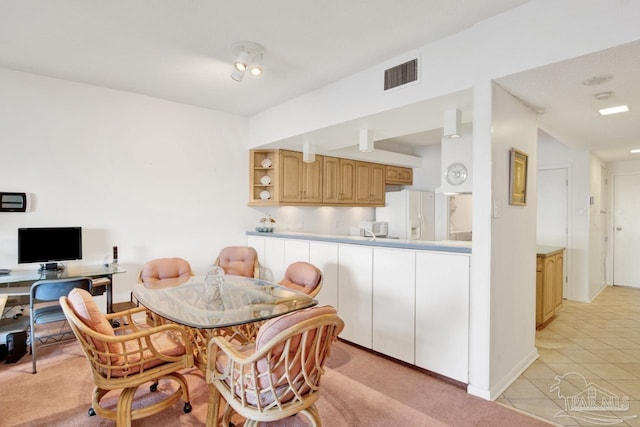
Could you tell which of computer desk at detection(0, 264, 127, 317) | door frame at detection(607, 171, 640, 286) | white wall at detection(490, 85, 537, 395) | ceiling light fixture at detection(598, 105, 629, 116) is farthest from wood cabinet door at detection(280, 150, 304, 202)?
door frame at detection(607, 171, 640, 286)

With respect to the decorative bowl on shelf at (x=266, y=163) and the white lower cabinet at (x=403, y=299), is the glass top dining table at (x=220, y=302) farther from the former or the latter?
the decorative bowl on shelf at (x=266, y=163)

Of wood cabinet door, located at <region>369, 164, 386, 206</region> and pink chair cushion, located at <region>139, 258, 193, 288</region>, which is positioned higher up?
wood cabinet door, located at <region>369, 164, 386, 206</region>

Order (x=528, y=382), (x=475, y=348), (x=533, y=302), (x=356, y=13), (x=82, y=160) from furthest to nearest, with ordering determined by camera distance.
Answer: (x=82, y=160), (x=533, y=302), (x=528, y=382), (x=475, y=348), (x=356, y=13)

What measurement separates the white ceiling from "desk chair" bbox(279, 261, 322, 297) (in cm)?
172

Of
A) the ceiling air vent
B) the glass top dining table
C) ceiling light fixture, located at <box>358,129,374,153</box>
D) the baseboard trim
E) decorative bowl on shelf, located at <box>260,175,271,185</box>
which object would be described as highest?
the ceiling air vent

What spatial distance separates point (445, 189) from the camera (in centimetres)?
386

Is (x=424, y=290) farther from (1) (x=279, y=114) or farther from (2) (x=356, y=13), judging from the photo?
(1) (x=279, y=114)

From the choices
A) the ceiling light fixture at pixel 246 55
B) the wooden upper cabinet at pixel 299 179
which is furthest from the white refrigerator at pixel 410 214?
the ceiling light fixture at pixel 246 55

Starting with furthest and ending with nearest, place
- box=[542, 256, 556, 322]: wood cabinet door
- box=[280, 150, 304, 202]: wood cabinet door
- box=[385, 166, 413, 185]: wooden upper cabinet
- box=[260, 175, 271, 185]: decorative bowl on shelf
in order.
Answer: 1. box=[385, 166, 413, 185]: wooden upper cabinet
2. box=[260, 175, 271, 185]: decorative bowl on shelf
3. box=[280, 150, 304, 202]: wood cabinet door
4. box=[542, 256, 556, 322]: wood cabinet door

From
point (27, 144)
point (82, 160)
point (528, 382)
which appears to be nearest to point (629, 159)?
point (528, 382)

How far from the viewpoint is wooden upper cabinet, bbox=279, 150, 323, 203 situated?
15.6 ft

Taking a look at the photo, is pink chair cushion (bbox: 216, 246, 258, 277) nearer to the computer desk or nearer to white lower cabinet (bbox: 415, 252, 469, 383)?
the computer desk

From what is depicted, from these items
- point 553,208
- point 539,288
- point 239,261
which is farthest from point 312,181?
point 553,208

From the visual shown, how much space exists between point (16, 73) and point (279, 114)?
2621 millimetres
